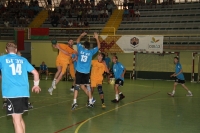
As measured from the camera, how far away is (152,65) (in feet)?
90.0

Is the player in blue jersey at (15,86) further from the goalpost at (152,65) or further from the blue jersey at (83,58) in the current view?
the goalpost at (152,65)

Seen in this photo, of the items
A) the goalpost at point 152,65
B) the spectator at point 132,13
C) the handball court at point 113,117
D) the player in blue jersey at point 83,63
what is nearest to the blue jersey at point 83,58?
the player in blue jersey at point 83,63

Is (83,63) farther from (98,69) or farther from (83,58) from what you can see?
(98,69)

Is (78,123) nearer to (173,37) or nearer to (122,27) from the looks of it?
(173,37)

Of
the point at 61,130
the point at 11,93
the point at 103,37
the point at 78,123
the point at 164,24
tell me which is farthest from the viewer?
the point at 164,24

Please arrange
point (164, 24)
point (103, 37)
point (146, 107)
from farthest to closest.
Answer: point (164, 24), point (103, 37), point (146, 107)

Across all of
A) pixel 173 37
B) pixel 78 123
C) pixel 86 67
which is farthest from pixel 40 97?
pixel 173 37

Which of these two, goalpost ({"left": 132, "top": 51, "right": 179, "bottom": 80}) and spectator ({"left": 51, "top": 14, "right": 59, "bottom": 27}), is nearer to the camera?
goalpost ({"left": 132, "top": 51, "right": 179, "bottom": 80})

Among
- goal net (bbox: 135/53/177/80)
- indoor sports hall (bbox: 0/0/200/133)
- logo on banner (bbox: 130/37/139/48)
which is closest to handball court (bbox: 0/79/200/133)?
indoor sports hall (bbox: 0/0/200/133)

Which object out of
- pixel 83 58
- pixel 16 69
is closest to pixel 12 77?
pixel 16 69

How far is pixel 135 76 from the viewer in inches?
1089

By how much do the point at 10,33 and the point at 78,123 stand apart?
81.8 ft

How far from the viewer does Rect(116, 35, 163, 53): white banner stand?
1017 inches

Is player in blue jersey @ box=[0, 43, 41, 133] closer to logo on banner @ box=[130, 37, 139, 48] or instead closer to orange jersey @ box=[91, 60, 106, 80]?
orange jersey @ box=[91, 60, 106, 80]
